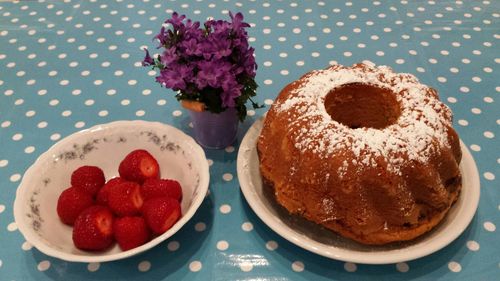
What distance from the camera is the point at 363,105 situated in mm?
1019

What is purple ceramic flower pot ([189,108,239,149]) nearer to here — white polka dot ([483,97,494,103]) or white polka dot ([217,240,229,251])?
white polka dot ([217,240,229,251])

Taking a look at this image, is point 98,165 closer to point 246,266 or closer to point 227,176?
point 227,176

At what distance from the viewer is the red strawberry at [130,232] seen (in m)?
0.84

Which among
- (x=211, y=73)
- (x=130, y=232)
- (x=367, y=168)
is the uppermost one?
(x=211, y=73)

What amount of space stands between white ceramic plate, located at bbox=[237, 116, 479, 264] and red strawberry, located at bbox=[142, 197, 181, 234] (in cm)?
15

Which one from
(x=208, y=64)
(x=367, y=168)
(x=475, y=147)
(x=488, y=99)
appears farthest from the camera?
(x=488, y=99)

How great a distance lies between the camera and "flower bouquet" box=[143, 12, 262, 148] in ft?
3.04

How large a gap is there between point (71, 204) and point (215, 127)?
0.38 metres

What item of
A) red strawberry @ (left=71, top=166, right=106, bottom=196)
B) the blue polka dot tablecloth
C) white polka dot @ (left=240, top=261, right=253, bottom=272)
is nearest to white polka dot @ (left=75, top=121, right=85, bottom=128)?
the blue polka dot tablecloth

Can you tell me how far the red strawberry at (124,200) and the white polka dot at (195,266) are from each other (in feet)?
0.51

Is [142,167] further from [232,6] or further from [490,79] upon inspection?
[490,79]

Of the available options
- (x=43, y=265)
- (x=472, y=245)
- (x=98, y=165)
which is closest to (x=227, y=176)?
(x=98, y=165)

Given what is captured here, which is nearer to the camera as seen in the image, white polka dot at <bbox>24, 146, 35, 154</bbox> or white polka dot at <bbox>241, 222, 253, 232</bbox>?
white polka dot at <bbox>241, 222, 253, 232</bbox>

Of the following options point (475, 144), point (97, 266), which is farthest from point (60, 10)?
point (475, 144)
